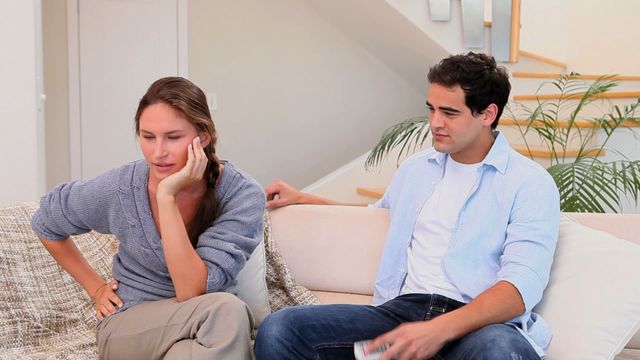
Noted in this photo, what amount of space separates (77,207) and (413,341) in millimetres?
886

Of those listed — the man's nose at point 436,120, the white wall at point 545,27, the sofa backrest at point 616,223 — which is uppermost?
the white wall at point 545,27

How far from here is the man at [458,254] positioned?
5.80 ft

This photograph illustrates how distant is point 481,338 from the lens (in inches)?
68.2

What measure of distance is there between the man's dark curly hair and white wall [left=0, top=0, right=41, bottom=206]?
1877mm

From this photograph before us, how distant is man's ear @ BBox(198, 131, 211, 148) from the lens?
2.01m

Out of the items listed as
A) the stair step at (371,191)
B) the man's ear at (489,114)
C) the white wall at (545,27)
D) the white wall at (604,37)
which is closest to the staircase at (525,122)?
the stair step at (371,191)

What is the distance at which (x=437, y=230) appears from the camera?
2131 millimetres

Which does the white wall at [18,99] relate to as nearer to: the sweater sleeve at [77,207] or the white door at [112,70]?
the sweater sleeve at [77,207]

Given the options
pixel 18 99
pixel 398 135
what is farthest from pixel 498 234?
pixel 18 99

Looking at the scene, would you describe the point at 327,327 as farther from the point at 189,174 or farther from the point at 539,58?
the point at 539,58

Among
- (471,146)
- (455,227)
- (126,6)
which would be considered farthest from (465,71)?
(126,6)

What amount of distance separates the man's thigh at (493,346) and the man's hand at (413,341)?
2.8 inches

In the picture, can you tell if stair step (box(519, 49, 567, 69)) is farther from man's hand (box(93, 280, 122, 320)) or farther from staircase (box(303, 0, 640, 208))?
man's hand (box(93, 280, 122, 320))

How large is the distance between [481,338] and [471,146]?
60 cm
